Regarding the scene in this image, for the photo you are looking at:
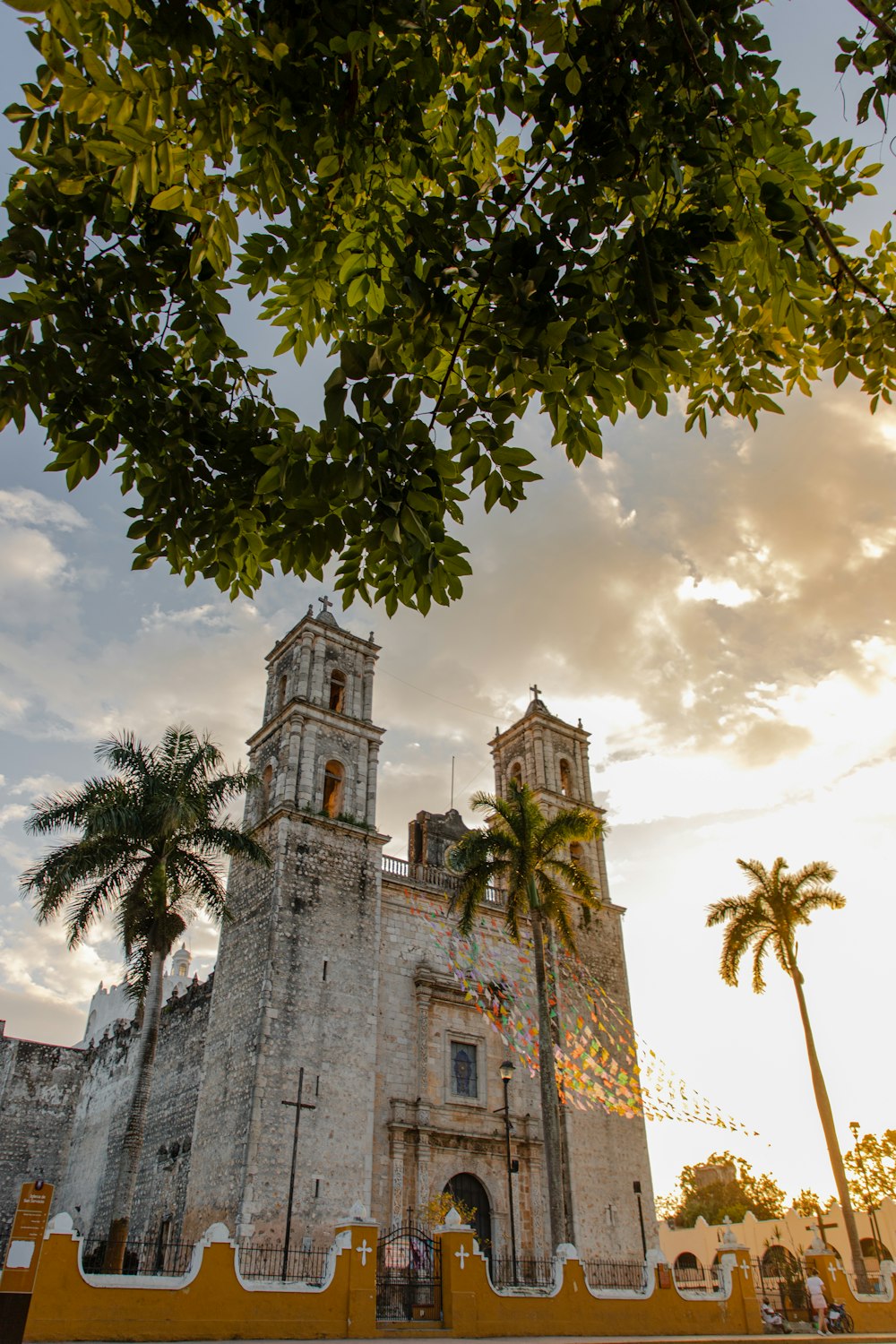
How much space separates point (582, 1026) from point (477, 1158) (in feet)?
13.6

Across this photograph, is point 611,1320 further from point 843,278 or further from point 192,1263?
point 843,278

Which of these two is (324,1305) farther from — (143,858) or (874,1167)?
(874,1167)

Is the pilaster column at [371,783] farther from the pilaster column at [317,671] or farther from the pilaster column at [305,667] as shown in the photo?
the pilaster column at [305,667]

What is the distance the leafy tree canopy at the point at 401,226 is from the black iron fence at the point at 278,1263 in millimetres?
15501

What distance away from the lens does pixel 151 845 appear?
1554cm

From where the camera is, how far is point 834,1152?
738 inches

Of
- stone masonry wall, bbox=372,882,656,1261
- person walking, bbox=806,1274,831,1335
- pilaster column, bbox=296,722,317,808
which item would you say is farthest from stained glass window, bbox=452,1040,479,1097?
person walking, bbox=806,1274,831,1335

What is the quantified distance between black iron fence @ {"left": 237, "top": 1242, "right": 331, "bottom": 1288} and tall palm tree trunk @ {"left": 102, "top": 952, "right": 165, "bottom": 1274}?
207cm

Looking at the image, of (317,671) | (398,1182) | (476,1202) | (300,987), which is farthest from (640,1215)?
(317,671)

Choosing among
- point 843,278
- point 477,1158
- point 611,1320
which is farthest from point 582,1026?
point 843,278

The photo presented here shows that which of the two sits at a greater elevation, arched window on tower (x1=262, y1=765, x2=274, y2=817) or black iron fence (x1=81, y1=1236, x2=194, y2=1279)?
arched window on tower (x1=262, y1=765, x2=274, y2=817)

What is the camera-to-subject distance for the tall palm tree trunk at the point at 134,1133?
12422 millimetres

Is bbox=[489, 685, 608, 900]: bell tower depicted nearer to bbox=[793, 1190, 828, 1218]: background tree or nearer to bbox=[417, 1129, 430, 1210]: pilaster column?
bbox=[417, 1129, 430, 1210]: pilaster column

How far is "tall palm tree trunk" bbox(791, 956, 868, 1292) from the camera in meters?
18.2
